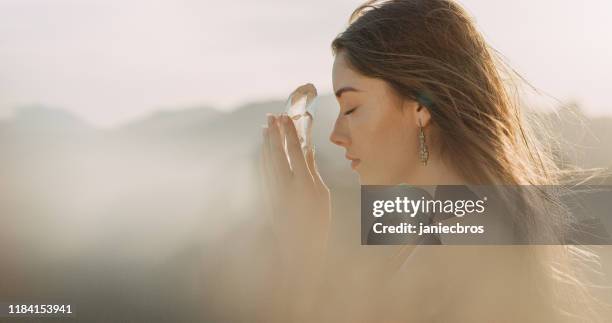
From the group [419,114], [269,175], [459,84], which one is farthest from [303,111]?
[459,84]

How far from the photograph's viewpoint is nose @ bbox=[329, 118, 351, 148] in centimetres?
206

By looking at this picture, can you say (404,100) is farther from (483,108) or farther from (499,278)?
(499,278)

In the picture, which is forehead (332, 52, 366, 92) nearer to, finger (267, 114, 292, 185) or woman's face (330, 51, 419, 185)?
woman's face (330, 51, 419, 185)

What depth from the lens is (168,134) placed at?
306 centimetres

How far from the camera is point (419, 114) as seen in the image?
1.93m

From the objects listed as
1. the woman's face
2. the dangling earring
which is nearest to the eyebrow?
the woman's face

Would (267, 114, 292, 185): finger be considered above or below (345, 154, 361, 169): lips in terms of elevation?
below

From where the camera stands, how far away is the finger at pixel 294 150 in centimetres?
194

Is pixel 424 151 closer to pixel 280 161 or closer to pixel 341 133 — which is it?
pixel 341 133

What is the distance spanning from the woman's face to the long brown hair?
32 mm

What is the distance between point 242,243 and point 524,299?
1349mm

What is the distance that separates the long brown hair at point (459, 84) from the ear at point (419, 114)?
1cm

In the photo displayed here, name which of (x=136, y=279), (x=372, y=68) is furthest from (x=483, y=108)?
(x=136, y=279)

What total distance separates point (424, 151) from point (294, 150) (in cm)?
36
